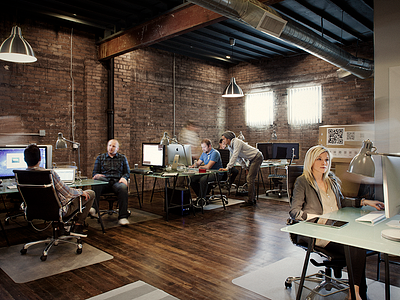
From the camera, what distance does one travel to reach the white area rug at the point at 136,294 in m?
2.70

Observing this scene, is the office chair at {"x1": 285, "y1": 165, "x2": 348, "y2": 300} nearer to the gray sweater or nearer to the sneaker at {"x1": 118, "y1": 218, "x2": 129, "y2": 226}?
the gray sweater

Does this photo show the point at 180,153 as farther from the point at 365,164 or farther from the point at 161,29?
the point at 365,164

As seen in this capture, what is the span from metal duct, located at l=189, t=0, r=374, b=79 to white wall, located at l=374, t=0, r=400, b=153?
1275mm

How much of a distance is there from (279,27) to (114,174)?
3.49 m

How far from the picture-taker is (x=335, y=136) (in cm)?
714

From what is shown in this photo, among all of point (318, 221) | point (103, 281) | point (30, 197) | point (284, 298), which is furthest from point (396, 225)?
point (30, 197)

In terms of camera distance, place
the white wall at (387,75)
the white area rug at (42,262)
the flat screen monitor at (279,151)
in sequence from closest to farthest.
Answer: the white area rug at (42,262) → the white wall at (387,75) → the flat screen monitor at (279,151)

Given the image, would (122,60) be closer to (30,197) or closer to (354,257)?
(30,197)

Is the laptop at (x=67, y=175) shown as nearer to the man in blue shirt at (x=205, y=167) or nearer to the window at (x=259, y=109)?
the man in blue shirt at (x=205, y=167)

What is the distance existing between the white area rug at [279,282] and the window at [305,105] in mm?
5909

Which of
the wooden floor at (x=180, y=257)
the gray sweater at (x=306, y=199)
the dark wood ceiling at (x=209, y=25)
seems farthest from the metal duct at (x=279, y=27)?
the wooden floor at (x=180, y=257)

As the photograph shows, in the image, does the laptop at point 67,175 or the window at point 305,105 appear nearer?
the laptop at point 67,175

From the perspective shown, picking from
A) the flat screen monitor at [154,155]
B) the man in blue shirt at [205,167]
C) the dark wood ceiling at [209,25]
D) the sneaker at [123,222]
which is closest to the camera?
the sneaker at [123,222]

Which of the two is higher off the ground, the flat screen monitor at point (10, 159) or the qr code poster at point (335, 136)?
the qr code poster at point (335, 136)
